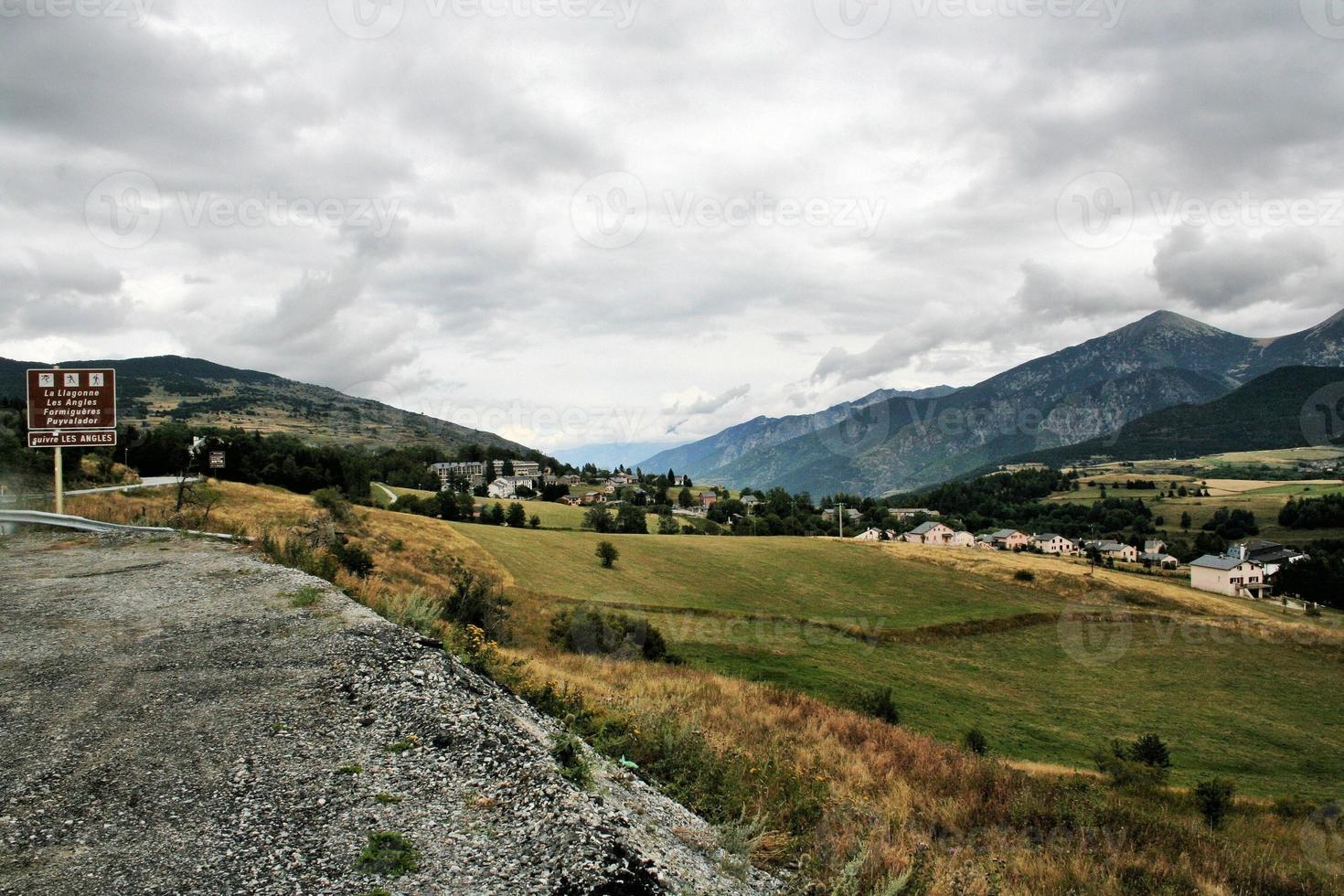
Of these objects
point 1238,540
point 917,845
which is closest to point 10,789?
point 917,845

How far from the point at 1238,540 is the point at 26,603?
167 m

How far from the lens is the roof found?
89438 millimetres

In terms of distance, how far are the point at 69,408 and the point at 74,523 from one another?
4055 mm

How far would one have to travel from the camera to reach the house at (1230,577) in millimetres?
87938

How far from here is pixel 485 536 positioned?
188 feet

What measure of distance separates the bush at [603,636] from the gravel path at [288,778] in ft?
48.2

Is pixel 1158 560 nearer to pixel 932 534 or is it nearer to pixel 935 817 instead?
pixel 932 534

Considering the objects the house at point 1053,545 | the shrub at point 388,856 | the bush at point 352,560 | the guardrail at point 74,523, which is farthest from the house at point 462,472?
the shrub at point 388,856

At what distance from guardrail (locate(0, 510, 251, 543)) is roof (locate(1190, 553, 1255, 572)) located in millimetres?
115321

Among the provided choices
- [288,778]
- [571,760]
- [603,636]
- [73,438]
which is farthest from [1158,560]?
[73,438]

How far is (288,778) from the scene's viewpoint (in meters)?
6.23

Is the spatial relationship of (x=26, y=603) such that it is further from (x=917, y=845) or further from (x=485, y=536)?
(x=485, y=536)

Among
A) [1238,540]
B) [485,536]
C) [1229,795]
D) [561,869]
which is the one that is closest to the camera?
[561,869]

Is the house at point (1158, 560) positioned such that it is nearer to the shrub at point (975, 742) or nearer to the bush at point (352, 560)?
the shrub at point (975, 742)
